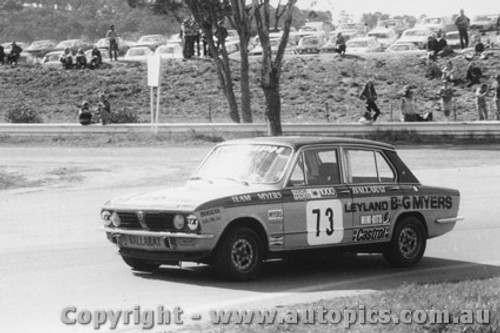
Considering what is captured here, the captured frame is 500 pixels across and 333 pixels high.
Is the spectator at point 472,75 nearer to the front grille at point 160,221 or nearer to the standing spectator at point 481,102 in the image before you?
the standing spectator at point 481,102

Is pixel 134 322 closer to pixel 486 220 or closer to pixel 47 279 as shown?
pixel 47 279

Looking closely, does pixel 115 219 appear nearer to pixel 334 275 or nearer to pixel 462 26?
pixel 334 275

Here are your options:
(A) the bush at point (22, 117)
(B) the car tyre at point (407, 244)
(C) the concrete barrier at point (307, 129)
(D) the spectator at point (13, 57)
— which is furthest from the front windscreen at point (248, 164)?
(D) the spectator at point (13, 57)

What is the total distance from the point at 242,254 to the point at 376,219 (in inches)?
74.7

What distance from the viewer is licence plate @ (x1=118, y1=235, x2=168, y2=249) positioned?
468 inches

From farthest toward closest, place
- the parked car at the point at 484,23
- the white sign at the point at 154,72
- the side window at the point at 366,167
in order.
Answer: the parked car at the point at 484,23 → the white sign at the point at 154,72 → the side window at the point at 366,167

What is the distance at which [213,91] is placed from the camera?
49.9 metres

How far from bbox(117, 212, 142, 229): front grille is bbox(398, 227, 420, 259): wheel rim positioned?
3095 millimetres

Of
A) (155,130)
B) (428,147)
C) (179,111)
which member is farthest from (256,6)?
(179,111)

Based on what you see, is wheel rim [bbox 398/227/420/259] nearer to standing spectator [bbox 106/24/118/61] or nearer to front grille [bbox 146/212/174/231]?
front grille [bbox 146/212/174/231]

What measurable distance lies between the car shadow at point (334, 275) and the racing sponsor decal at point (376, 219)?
54cm

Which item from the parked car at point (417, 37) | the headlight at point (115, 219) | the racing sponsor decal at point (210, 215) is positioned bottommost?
the parked car at point (417, 37)

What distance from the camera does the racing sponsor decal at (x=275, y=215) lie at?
12.2 metres

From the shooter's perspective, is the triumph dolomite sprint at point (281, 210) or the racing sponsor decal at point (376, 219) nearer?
the triumph dolomite sprint at point (281, 210)
